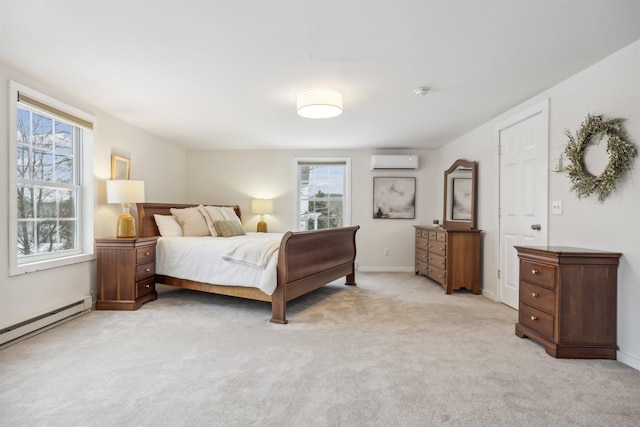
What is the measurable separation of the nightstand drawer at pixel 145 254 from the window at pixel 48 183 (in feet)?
1.69

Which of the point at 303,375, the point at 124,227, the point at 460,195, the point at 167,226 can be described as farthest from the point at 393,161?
the point at 303,375

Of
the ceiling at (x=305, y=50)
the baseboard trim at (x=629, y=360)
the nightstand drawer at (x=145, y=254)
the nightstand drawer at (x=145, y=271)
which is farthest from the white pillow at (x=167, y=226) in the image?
the baseboard trim at (x=629, y=360)

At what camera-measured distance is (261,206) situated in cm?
582

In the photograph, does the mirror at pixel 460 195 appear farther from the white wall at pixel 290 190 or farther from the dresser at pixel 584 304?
the dresser at pixel 584 304

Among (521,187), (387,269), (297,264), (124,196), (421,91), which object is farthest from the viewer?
(387,269)

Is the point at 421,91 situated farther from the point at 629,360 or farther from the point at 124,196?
the point at 124,196

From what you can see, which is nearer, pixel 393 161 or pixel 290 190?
pixel 393 161

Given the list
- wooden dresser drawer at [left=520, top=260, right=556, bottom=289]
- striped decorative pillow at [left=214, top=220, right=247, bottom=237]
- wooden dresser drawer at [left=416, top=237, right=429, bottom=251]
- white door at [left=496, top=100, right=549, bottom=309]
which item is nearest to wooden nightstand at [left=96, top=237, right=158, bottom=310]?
striped decorative pillow at [left=214, top=220, right=247, bottom=237]

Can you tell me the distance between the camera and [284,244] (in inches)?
125

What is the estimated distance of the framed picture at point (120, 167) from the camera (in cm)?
393

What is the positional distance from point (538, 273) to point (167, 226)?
13.8 feet

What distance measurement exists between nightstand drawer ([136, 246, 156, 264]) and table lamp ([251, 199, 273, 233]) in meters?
2.14

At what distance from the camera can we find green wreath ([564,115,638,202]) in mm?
2291

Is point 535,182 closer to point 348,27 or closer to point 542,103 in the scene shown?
A: point 542,103
